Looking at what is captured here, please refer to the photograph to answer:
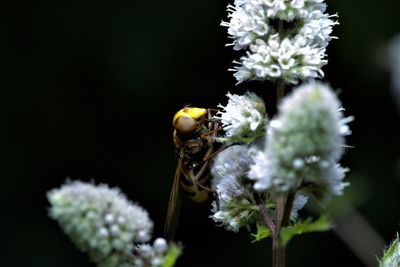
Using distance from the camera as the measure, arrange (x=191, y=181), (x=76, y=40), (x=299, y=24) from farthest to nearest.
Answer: (x=76, y=40), (x=191, y=181), (x=299, y=24)

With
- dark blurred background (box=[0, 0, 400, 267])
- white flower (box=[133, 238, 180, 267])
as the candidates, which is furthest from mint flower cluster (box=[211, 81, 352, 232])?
dark blurred background (box=[0, 0, 400, 267])

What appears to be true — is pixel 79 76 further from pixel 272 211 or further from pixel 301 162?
pixel 301 162

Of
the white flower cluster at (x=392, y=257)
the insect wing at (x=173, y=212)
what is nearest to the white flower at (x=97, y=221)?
the white flower cluster at (x=392, y=257)

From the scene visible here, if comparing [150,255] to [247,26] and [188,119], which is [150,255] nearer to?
[247,26]

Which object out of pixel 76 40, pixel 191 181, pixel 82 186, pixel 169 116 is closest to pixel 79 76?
pixel 76 40

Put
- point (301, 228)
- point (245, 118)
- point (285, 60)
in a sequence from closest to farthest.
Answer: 1. point (301, 228)
2. point (285, 60)
3. point (245, 118)

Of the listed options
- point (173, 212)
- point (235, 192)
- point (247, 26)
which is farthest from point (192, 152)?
point (247, 26)

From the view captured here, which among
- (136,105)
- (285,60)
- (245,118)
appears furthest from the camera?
(136,105)
